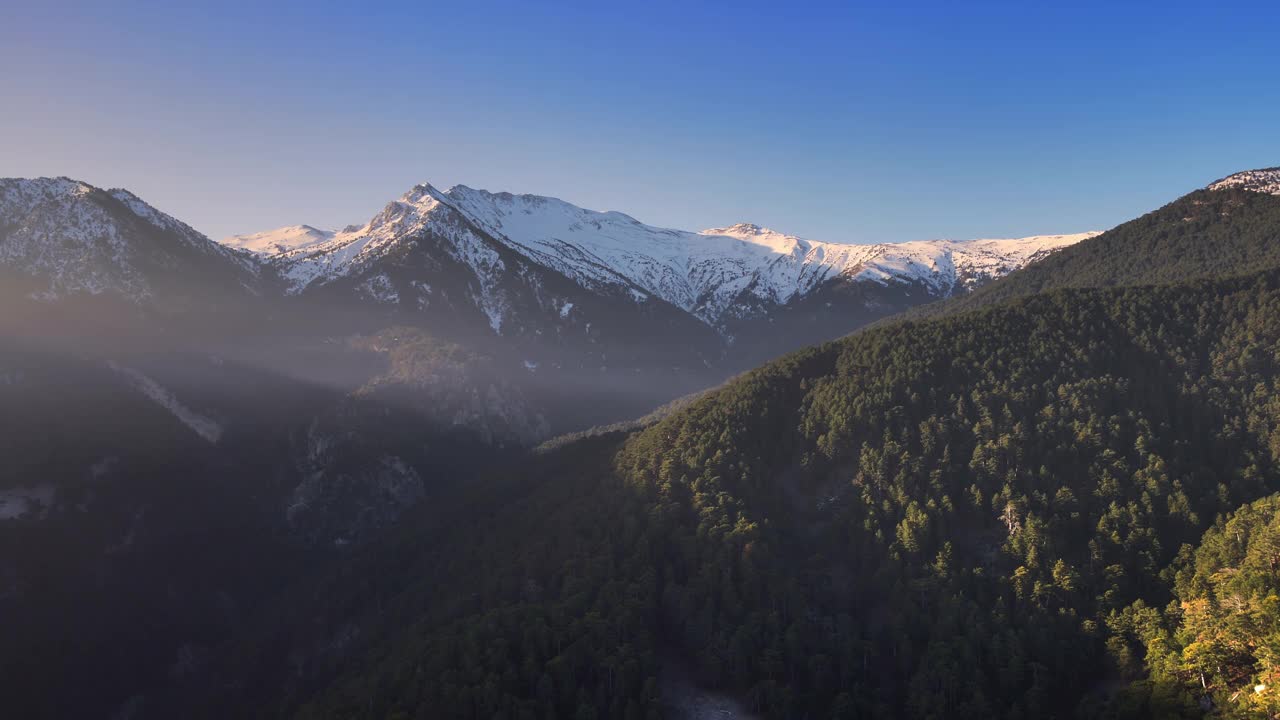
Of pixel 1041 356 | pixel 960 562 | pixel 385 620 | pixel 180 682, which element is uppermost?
pixel 1041 356

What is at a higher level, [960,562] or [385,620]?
[960,562]

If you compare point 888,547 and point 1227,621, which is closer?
point 1227,621

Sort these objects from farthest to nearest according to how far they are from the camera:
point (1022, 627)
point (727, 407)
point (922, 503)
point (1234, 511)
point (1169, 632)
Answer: point (727, 407), point (922, 503), point (1234, 511), point (1022, 627), point (1169, 632)

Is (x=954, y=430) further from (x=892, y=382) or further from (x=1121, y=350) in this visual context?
(x=1121, y=350)

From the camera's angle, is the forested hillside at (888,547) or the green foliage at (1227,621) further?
the forested hillside at (888,547)

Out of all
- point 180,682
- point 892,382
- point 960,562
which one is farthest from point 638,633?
point 180,682

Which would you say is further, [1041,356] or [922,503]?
[1041,356]

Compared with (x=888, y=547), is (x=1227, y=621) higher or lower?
higher

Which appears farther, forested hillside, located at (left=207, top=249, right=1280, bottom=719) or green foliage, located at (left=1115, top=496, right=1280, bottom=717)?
forested hillside, located at (left=207, top=249, right=1280, bottom=719)
